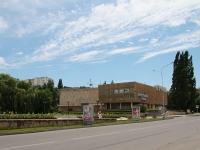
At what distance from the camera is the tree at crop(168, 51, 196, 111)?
8269cm

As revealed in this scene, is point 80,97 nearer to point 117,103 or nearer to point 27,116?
point 117,103

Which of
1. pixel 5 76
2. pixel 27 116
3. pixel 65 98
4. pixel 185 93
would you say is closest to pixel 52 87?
pixel 65 98

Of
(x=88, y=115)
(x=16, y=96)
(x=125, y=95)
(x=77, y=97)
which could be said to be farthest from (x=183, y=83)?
(x=88, y=115)

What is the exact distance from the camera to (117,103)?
87.1m

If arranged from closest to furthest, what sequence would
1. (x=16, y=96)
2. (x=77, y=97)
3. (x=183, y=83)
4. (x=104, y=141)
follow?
(x=104, y=141) → (x=16, y=96) → (x=183, y=83) → (x=77, y=97)

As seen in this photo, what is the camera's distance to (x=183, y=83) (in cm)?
8281

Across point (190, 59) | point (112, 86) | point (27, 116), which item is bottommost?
point (27, 116)

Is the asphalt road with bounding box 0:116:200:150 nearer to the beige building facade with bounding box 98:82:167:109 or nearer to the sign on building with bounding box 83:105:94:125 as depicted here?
the sign on building with bounding box 83:105:94:125

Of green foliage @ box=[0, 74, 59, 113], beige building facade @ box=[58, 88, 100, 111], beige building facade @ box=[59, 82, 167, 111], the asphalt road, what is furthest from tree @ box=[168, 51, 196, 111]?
the asphalt road

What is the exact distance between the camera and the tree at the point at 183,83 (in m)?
82.7

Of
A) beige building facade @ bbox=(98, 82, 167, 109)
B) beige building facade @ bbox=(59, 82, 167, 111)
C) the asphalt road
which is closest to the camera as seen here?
the asphalt road

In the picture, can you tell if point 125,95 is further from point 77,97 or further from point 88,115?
point 88,115

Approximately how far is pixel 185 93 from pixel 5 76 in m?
51.6

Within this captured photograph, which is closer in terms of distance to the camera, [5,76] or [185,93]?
[5,76]
